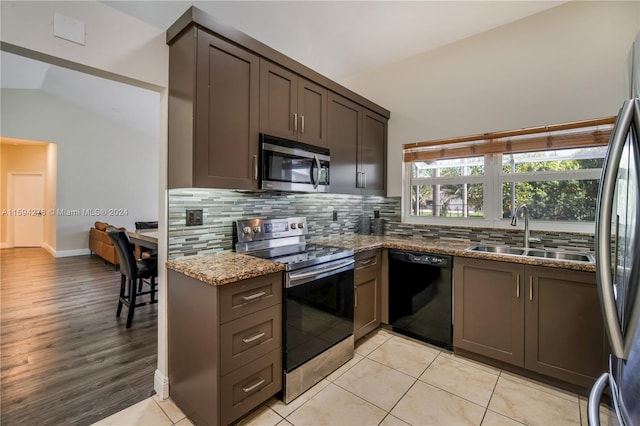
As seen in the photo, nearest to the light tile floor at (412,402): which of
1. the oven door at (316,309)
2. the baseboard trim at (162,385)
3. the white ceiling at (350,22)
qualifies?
the baseboard trim at (162,385)

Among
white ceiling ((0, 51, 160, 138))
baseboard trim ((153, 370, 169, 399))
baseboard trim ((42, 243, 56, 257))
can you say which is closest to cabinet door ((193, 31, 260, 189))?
baseboard trim ((153, 370, 169, 399))

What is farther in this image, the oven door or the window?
the window

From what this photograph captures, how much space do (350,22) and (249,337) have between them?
2.64 meters

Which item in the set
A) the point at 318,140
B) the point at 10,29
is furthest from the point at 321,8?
the point at 10,29

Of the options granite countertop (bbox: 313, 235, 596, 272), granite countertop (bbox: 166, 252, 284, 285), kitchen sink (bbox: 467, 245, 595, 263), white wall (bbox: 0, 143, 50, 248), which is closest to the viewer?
granite countertop (bbox: 166, 252, 284, 285)

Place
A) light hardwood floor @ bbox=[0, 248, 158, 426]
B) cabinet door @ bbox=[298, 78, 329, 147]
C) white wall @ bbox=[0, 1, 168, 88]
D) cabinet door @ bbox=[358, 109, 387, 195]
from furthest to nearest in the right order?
1. cabinet door @ bbox=[358, 109, 387, 195]
2. cabinet door @ bbox=[298, 78, 329, 147]
3. light hardwood floor @ bbox=[0, 248, 158, 426]
4. white wall @ bbox=[0, 1, 168, 88]

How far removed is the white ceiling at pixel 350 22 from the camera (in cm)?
211

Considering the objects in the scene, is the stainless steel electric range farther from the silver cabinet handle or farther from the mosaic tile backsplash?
the silver cabinet handle

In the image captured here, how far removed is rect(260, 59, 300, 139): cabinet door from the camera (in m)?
2.00

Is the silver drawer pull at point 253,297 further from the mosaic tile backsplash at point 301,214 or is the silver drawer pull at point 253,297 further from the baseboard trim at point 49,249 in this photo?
the baseboard trim at point 49,249

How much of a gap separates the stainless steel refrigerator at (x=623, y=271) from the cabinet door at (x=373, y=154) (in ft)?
7.16

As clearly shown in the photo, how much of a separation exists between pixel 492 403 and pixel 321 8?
309 cm

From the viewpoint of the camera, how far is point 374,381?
2.02m

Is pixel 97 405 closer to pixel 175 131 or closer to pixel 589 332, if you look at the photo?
pixel 175 131
